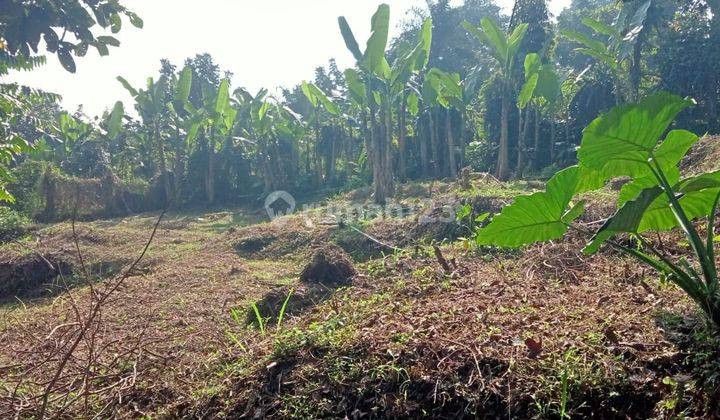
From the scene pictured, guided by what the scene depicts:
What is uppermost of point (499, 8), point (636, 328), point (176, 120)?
point (499, 8)

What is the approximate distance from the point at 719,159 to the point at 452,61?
55.9ft

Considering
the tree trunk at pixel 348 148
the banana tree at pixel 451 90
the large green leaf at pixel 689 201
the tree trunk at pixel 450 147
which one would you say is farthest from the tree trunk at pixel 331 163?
the large green leaf at pixel 689 201

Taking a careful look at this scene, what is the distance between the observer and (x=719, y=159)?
6945mm

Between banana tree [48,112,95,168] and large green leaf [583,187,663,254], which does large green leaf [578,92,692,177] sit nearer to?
large green leaf [583,187,663,254]

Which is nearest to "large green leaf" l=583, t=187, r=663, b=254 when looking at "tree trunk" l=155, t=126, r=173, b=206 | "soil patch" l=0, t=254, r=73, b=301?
"soil patch" l=0, t=254, r=73, b=301

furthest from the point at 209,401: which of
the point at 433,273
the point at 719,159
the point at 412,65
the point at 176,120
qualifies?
the point at 176,120

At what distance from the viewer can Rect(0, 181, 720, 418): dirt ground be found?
2203mm

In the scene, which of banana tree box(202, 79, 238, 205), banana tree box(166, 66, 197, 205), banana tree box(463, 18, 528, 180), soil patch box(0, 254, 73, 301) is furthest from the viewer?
banana tree box(166, 66, 197, 205)

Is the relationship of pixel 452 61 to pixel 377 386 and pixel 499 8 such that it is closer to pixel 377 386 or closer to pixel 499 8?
pixel 499 8

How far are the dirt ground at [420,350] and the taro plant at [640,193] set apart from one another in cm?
35

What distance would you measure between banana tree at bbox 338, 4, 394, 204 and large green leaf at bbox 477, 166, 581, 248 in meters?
8.21

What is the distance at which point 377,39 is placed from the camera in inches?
406

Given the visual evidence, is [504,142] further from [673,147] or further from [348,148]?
[673,147]

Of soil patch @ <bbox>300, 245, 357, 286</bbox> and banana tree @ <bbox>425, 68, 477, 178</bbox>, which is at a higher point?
banana tree @ <bbox>425, 68, 477, 178</bbox>
